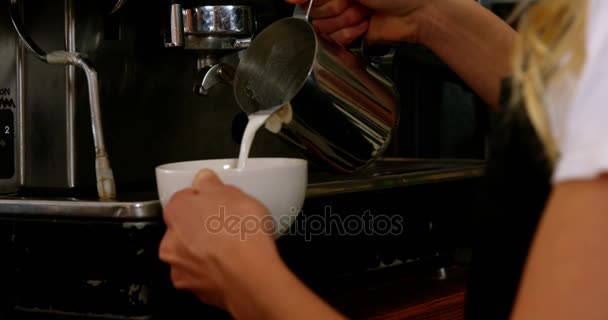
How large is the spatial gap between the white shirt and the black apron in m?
0.06

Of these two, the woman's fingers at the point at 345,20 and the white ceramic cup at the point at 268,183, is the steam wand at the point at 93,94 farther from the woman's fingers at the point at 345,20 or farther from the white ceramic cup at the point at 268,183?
the woman's fingers at the point at 345,20

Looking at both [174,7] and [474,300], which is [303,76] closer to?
[174,7]

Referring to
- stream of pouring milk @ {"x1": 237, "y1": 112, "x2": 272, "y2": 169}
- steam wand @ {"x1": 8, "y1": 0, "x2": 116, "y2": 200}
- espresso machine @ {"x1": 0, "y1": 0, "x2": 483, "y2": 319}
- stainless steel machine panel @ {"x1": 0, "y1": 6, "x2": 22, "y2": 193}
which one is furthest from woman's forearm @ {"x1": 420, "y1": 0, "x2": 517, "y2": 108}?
stainless steel machine panel @ {"x1": 0, "y1": 6, "x2": 22, "y2": 193}

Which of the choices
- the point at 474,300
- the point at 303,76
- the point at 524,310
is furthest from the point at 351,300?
the point at 524,310

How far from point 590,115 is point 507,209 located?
13cm

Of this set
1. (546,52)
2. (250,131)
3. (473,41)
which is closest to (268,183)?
(250,131)

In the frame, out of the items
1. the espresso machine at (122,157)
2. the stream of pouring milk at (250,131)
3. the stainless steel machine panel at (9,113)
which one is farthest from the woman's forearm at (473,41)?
the stainless steel machine panel at (9,113)

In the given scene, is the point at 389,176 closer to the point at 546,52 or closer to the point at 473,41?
the point at 473,41

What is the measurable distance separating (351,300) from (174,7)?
440mm

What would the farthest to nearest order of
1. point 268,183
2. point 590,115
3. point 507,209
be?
point 268,183
point 507,209
point 590,115

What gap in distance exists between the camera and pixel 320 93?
805mm

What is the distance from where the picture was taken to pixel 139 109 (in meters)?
1.01

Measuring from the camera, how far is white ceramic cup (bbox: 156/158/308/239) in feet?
2.11

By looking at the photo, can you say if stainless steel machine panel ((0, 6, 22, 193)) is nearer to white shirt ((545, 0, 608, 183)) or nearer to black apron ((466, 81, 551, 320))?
black apron ((466, 81, 551, 320))
